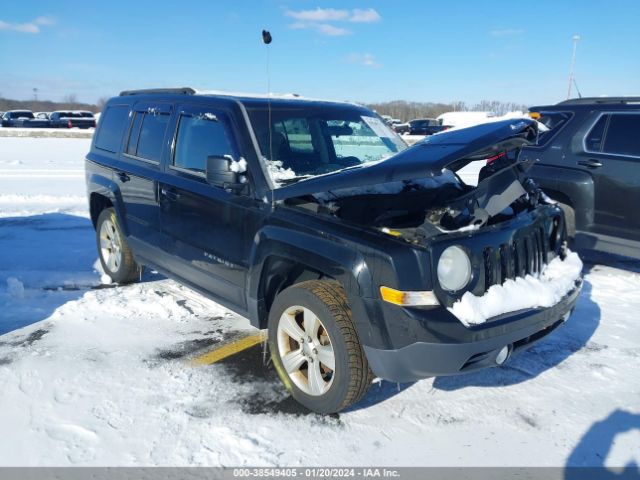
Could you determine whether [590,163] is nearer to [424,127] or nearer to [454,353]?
[454,353]

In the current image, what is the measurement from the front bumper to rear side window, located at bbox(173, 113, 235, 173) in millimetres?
1868

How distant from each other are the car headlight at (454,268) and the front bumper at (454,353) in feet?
0.83

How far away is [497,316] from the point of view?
9.52ft

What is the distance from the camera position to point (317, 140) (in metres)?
4.22

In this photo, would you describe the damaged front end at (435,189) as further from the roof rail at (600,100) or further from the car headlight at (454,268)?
the roof rail at (600,100)

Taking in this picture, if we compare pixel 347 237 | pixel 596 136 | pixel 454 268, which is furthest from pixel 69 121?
pixel 454 268

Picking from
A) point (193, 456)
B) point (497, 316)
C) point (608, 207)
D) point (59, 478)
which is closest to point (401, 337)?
point (497, 316)

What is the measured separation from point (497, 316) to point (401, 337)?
1.87 feet

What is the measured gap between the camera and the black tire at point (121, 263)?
5.40 metres

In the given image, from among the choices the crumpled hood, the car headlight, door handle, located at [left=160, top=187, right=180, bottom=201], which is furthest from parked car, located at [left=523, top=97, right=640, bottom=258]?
door handle, located at [left=160, top=187, right=180, bottom=201]

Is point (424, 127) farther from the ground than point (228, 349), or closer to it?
farther from the ground

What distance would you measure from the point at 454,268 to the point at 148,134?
3.23m

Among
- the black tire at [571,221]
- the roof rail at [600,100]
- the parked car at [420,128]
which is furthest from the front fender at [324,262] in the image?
the parked car at [420,128]

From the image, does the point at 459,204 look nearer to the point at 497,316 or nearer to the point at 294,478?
the point at 497,316
